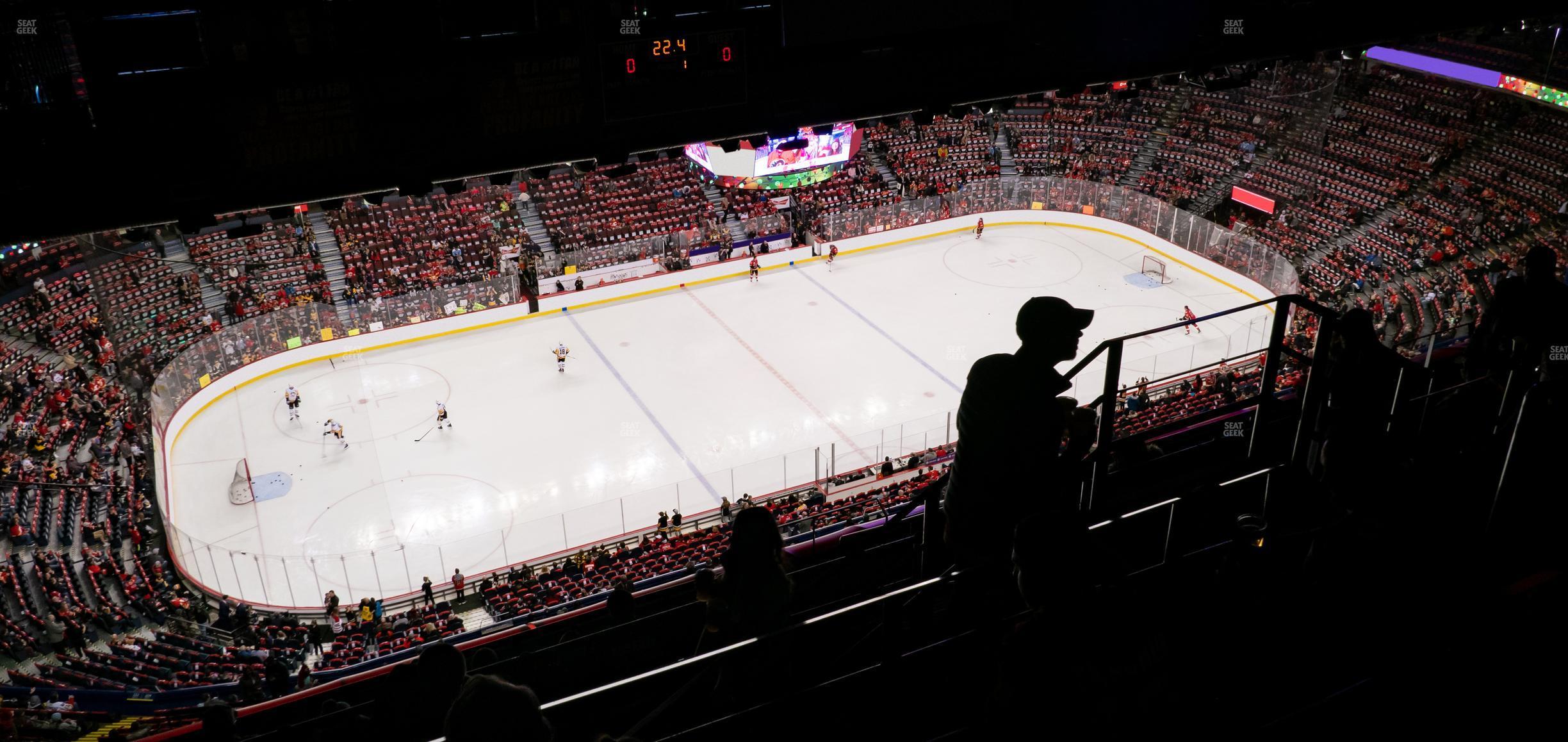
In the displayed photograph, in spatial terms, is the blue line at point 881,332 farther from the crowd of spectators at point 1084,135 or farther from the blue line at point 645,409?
the crowd of spectators at point 1084,135

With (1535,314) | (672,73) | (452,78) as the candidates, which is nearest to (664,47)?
(672,73)

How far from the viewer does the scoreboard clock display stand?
23.2 ft

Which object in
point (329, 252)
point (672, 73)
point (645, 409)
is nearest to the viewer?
point (672, 73)

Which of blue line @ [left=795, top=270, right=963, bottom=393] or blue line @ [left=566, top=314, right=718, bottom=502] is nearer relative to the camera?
blue line @ [left=566, top=314, right=718, bottom=502]

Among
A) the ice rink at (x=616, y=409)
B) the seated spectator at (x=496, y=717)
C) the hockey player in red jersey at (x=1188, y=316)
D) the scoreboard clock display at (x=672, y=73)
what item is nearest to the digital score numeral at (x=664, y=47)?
the scoreboard clock display at (x=672, y=73)

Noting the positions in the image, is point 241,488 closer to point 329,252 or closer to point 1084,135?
point 329,252

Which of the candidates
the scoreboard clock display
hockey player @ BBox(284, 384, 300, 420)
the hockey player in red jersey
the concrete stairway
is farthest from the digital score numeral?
the concrete stairway

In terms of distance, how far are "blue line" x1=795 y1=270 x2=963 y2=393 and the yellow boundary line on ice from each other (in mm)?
1301

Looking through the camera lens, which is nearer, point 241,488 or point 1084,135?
point 241,488

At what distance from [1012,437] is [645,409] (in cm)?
1861

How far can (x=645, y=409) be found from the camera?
22297 millimetres

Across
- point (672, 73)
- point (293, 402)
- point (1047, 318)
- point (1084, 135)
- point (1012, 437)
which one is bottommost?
point (293, 402)

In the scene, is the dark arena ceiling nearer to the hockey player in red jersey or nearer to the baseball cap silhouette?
the baseball cap silhouette

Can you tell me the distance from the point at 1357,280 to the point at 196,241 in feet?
88.9
